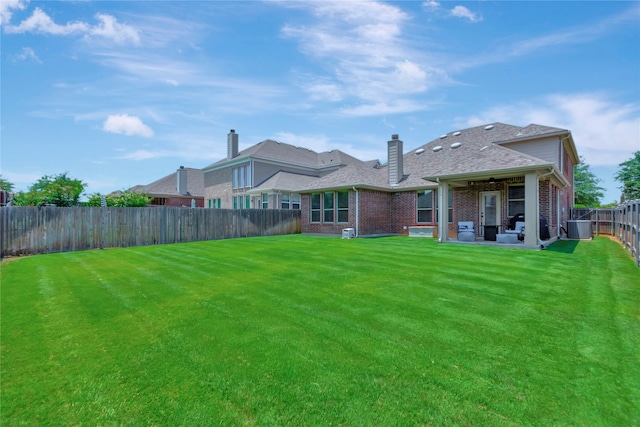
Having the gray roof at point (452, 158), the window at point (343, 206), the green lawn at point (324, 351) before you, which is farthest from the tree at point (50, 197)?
the window at point (343, 206)

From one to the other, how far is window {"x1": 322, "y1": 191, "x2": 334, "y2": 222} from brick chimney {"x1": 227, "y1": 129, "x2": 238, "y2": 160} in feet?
46.0

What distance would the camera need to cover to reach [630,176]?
98.2 ft

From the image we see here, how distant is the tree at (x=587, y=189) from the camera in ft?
132

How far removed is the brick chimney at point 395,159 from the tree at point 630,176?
987 inches

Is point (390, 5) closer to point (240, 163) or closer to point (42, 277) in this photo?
point (42, 277)

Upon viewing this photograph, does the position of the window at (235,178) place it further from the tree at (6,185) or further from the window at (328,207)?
the tree at (6,185)

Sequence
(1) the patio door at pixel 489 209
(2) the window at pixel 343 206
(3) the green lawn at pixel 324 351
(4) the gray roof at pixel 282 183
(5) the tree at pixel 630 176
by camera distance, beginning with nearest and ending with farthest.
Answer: (3) the green lawn at pixel 324 351, (1) the patio door at pixel 489 209, (2) the window at pixel 343 206, (4) the gray roof at pixel 282 183, (5) the tree at pixel 630 176

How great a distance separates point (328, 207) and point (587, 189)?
136ft

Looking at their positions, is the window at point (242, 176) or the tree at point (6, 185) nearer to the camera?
the tree at point (6, 185)

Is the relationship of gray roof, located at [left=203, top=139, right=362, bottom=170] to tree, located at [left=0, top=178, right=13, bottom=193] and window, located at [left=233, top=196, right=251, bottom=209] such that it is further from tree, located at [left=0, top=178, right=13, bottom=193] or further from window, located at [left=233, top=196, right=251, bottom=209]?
tree, located at [left=0, top=178, right=13, bottom=193]

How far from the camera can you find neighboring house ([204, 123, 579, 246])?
1271cm

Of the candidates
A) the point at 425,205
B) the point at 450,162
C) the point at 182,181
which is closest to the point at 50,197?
the point at 182,181

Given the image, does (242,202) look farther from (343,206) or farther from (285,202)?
(343,206)

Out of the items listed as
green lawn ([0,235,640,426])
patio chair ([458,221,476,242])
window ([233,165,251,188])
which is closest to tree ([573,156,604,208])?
patio chair ([458,221,476,242])
